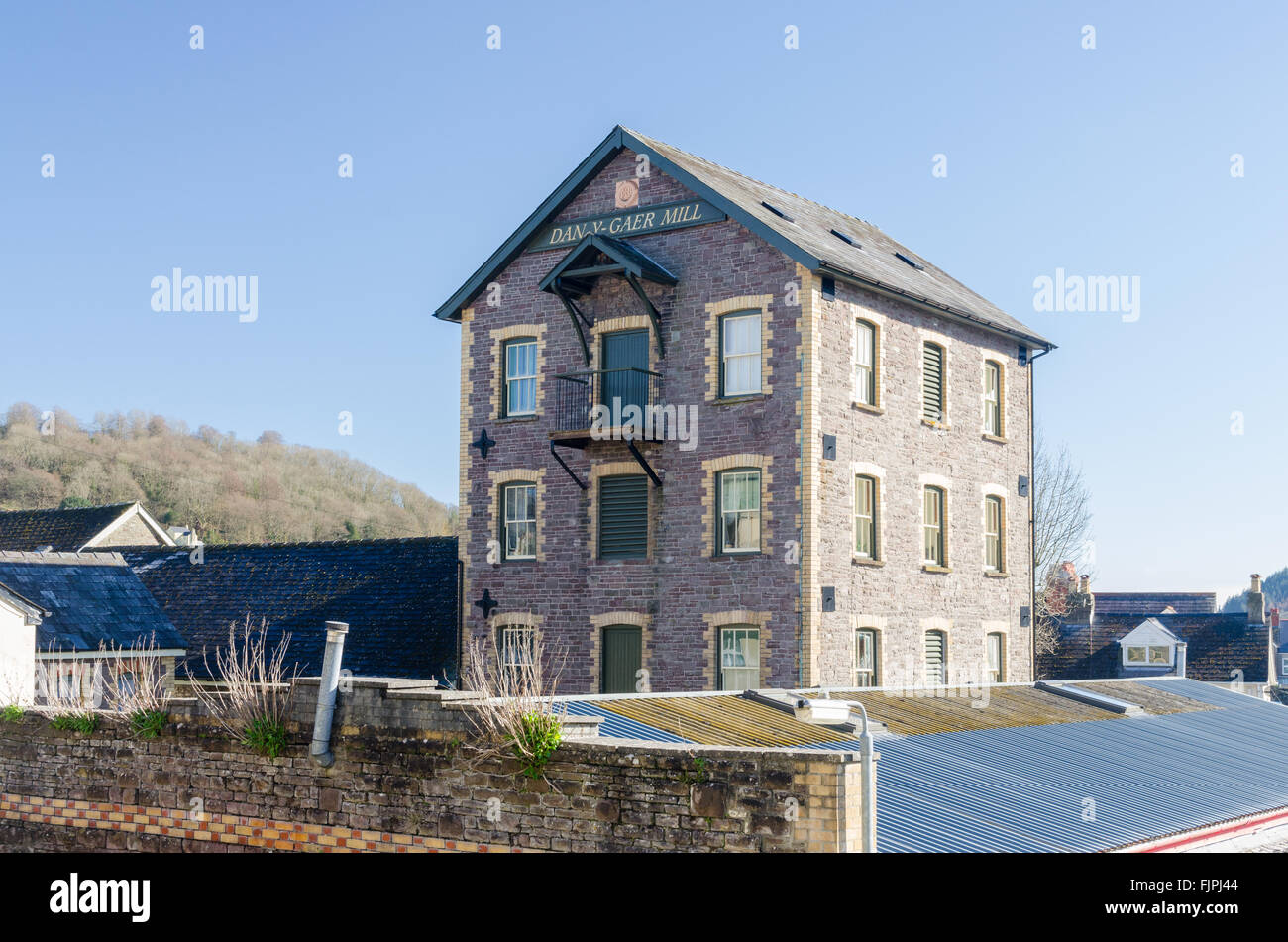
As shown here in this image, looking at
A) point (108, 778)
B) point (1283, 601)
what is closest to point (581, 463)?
point (108, 778)

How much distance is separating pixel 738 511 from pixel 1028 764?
957cm

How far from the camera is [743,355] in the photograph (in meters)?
26.4

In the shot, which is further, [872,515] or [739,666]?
[872,515]

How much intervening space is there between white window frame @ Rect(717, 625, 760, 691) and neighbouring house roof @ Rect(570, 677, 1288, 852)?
3.36 m

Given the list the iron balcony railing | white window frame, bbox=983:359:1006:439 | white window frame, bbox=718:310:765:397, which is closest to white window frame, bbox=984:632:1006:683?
white window frame, bbox=983:359:1006:439

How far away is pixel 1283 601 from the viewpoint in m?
195

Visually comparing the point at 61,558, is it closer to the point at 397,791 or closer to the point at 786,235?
the point at 786,235

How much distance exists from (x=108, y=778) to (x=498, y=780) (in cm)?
561

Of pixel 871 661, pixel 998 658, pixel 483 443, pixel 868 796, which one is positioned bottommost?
pixel 998 658
